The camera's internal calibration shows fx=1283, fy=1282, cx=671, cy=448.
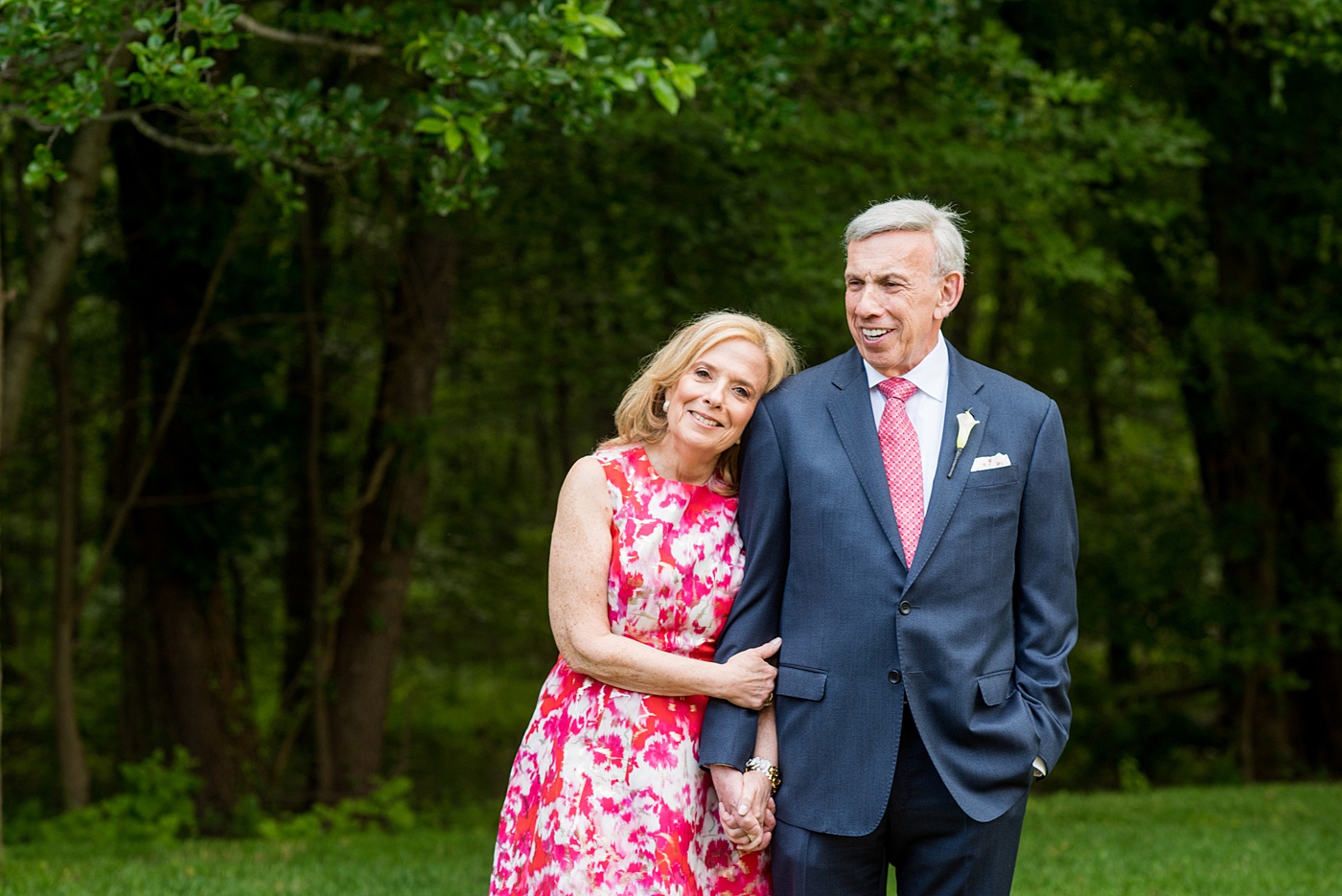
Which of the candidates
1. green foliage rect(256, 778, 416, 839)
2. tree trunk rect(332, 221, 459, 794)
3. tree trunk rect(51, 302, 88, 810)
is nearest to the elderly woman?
green foliage rect(256, 778, 416, 839)

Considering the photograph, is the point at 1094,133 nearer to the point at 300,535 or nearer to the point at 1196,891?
the point at 1196,891

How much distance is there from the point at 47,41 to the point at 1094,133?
19.1 feet

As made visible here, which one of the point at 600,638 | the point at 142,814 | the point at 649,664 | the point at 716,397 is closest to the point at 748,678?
the point at 649,664

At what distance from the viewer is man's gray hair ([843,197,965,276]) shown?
2.77 meters

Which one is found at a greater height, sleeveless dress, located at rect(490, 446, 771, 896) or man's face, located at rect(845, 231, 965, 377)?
man's face, located at rect(845, 231, 965, 377)

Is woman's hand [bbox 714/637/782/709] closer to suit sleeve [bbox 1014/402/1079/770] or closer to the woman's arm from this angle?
the woman's arm

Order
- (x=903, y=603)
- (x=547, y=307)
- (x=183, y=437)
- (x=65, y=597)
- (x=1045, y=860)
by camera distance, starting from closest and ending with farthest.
Answer: 1. (x=903, y=603)
2. (x=1045, y=860)
3. (x=183, y=437)
4. (x=65, y=597)
5. (x=547, y=307)

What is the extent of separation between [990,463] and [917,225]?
536 millimetres

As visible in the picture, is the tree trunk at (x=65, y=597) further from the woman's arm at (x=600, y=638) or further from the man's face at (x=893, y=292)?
the man's face at (x=893, y=292)

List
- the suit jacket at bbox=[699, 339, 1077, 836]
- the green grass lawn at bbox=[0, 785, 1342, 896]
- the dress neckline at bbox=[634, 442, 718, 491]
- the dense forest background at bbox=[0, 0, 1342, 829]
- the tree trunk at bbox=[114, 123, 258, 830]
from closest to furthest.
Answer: the suit jacket at bbox=[699, 339, 1077, 836]
the dress neckline at bbox=[634, 442, 718, 491]
the green grass lawn at bbox=[0, 785, 1342, 896]
the dense forest background at bbox=[0, 0, 1342, 829]
the tree trunk at bbox=[114, 123, 258, 830]

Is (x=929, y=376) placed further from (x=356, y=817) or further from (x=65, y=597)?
(x=65, y=597)

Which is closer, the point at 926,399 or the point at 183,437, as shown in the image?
the point at 926,399

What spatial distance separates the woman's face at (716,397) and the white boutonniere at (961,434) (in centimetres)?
46

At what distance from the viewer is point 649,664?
279cm
